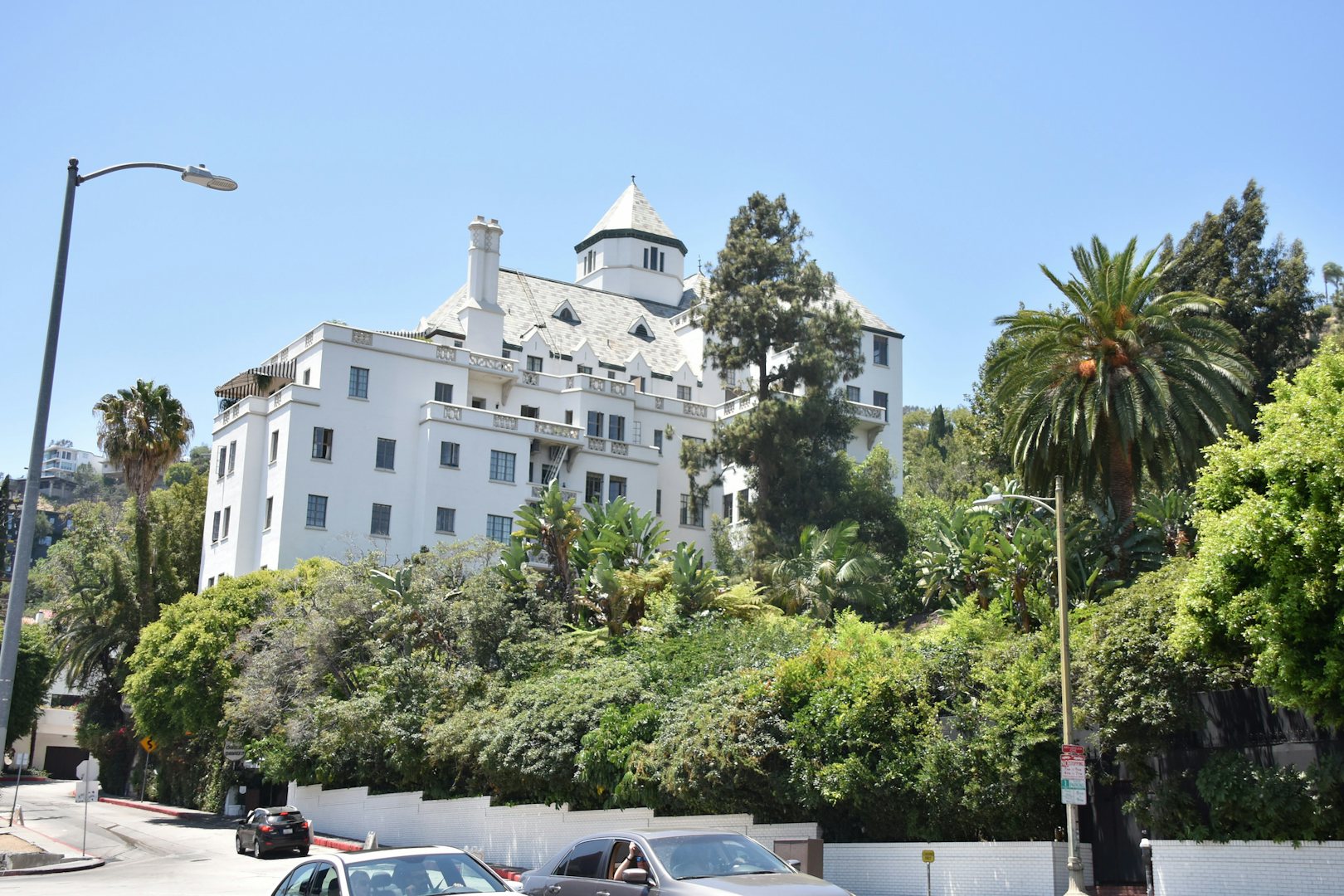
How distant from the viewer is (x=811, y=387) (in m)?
56.2

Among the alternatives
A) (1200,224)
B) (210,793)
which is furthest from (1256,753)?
(210,793)

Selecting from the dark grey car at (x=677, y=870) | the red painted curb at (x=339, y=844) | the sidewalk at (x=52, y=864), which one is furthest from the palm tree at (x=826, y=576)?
the dark grey car at (x=677, y=870)

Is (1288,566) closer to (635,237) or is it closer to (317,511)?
(317,511)

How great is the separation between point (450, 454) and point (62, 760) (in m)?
51.7

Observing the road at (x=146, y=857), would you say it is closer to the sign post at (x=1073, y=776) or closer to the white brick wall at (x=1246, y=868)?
the sign post at (x=1073, y=776)

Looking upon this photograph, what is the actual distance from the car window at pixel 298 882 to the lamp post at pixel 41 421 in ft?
21.4

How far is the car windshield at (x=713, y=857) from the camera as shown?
529 inches

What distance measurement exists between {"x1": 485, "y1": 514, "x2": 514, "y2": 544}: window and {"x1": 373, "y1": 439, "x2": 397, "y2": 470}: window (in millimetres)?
5000

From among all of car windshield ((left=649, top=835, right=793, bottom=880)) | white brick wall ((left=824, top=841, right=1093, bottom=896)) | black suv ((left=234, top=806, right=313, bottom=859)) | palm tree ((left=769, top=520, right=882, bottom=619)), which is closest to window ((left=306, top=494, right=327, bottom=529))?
palm tree ((left=769, top=520, right=882, bottom=619))

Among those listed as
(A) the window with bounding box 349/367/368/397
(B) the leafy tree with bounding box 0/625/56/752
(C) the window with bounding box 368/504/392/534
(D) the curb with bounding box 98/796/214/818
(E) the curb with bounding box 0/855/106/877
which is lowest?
(D) the curb with bounding box 98/796/214/818

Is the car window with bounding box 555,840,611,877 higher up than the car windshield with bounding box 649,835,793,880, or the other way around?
the car windshield with bounding box 649,835,793,880

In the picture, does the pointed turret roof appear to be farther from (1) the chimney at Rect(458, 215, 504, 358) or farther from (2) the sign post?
(2) the sign post

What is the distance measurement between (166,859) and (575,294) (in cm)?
5188

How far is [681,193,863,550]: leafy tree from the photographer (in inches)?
2180
